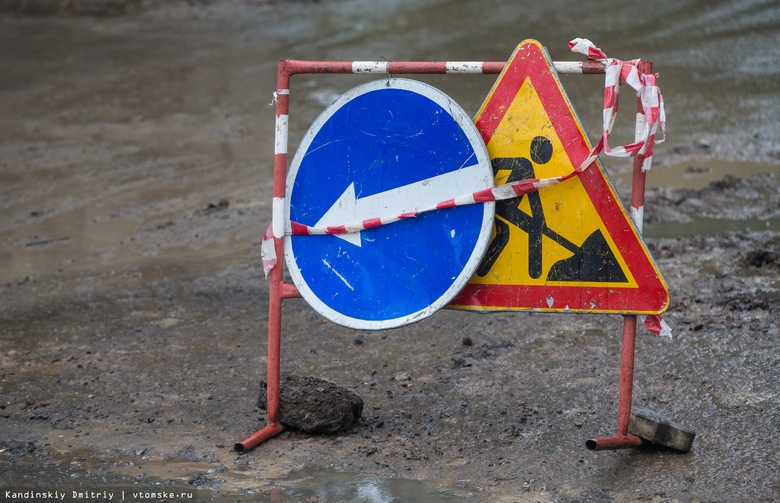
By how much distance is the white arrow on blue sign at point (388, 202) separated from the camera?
11.4 feet

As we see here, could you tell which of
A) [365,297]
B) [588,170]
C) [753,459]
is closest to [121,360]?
[365,297]

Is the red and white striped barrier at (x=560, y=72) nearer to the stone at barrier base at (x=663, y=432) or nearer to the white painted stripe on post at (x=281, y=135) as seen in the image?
the white painted stripe on post at (x=281, y=135)

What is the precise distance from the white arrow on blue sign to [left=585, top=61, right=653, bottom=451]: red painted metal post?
1.70ft

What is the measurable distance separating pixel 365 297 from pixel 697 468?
4.44 feet

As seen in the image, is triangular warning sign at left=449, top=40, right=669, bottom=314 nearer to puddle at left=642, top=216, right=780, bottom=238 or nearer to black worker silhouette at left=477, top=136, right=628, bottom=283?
black worker silhouette at left=477, top=136, right=628, bottom=283

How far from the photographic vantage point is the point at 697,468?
3359 millimetres

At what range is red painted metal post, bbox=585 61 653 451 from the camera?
3355 millimetres

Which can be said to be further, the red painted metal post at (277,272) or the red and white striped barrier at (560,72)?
the red painted metal post at (277,272)

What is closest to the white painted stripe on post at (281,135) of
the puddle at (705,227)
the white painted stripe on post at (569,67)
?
the white painted stripe on post at (569,67)

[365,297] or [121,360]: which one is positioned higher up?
[365,297]

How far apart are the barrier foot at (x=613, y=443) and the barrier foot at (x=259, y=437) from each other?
1.26 m

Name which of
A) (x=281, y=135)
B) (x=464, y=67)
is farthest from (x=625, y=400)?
(x=281, y=135)

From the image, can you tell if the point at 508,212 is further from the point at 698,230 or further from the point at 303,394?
the point at 698,230

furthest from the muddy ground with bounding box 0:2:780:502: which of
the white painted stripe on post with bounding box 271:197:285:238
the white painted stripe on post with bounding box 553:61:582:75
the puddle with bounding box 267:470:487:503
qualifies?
the white painted stripe on post with bounding box 553:61:582:75
